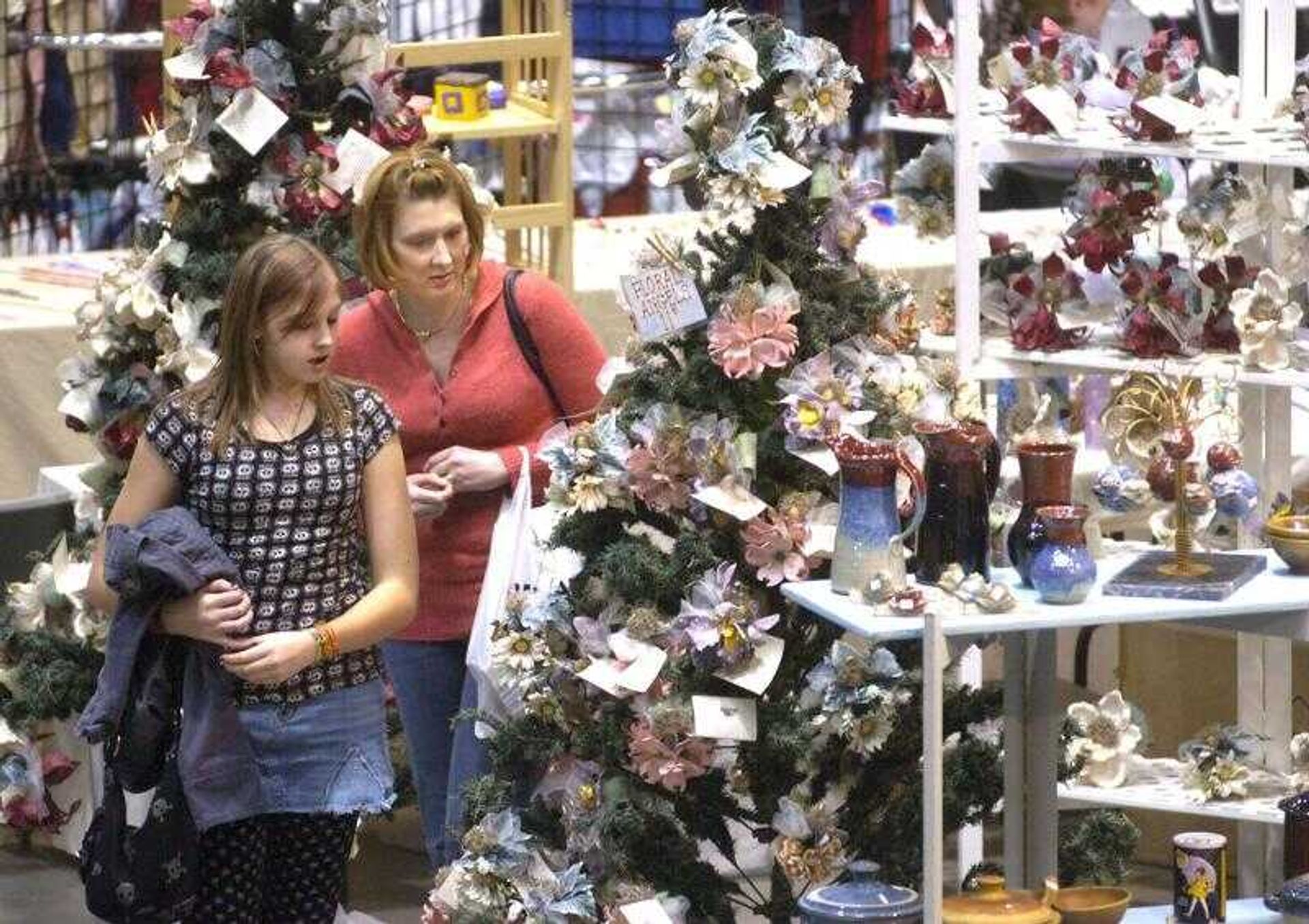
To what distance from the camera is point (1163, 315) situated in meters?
5.22

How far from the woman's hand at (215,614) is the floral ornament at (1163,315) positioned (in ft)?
6.03

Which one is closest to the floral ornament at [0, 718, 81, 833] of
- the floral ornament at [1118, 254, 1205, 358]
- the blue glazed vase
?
the floral ornament at [1118, 254, 1205, 358]

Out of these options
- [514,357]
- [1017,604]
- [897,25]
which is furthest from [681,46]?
[897,25]

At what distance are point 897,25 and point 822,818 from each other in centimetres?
540

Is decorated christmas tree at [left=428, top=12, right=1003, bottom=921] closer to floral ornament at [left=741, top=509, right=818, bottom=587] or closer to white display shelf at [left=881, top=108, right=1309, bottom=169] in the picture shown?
floral ornament at [left=741, top=509, right=818, bottom=587]

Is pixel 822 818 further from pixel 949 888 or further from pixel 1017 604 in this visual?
pixel 949 888

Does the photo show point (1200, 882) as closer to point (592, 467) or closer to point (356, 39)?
point (592, 467)

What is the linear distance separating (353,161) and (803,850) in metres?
1.72

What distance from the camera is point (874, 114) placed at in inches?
379

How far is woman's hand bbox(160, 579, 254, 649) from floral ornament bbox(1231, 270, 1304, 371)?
1.90 m

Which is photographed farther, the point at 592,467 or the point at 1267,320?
the point at 1267,320

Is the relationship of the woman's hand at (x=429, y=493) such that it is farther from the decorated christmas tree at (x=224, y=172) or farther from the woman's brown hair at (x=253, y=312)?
the decorated christmas tree at (x=224, y=172)

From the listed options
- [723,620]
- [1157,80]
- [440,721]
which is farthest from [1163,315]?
[440,721]

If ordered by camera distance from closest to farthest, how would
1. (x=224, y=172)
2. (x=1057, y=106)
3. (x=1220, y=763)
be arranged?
(x=1057, y=106), (x=1220, y=763), (x=224, y=172)
